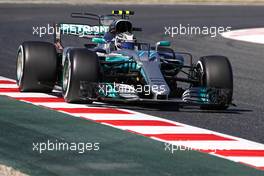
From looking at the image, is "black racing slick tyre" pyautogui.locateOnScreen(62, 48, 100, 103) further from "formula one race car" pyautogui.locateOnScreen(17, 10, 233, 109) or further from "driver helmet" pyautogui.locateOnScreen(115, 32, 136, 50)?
"driver helmet" pyautogui.locateOnScreen(115, 32, 136, 50)

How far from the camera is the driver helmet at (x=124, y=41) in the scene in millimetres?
16094

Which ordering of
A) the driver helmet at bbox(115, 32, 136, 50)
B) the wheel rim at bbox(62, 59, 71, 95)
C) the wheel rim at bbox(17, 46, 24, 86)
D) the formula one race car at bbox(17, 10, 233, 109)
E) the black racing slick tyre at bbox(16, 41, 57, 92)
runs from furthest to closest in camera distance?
the driver helmet at bbox(115, 32, 136, 50)
the wheel rim at bbox(17, 46, 24, 86)
the black racing slick tyre at bbox(16, 41, 57, 92)
the wheel rim at bbox(62, 59, 71, 95)
the formula one race car at bbox(17, 10, 233, 109)

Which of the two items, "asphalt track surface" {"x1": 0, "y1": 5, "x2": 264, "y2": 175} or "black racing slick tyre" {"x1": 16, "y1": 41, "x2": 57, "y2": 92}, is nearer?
"asphalt track surface" {"x1": 0, "y1": 5, "x2": 264, "y2": 175}

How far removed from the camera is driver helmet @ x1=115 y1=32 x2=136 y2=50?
1609 centimetres

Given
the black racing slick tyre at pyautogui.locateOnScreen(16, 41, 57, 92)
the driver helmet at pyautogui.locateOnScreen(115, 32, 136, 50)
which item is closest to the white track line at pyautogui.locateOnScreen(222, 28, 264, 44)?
the driver helmet at pyautogui.locateOnScreen(115, 32, 136, 50)

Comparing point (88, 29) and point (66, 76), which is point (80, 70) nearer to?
point (66, 76)

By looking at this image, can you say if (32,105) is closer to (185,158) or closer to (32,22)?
(185,158)

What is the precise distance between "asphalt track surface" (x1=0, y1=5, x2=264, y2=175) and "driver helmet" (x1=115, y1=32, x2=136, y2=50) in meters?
1.28

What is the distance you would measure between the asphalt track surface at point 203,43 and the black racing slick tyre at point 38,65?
4.90 ft

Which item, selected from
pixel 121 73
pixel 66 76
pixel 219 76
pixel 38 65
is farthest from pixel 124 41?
pixel 219 76

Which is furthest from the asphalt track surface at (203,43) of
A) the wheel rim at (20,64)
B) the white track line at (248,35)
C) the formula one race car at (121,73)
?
the wheel rim at (20,64)

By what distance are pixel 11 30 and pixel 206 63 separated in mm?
14144

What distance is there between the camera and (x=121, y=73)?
15508 mm

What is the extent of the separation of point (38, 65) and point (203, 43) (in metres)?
12.9
